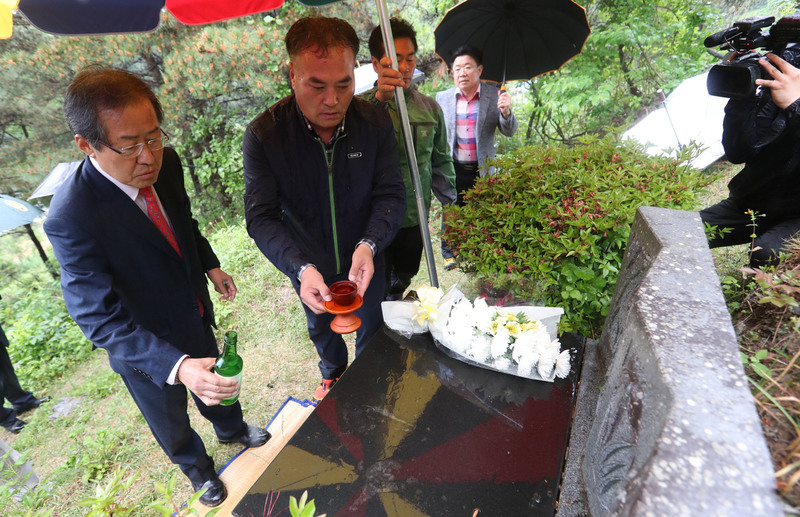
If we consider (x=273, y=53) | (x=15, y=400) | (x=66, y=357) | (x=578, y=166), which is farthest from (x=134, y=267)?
(x=273, y=53)

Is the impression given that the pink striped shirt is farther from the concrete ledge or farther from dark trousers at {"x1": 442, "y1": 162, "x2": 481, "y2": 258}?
the concrete ledge

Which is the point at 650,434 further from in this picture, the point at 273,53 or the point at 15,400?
the point at 273,53

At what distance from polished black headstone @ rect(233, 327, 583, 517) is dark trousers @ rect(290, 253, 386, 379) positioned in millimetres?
730

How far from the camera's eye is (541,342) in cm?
179

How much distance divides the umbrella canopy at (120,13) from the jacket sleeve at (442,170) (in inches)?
61.0

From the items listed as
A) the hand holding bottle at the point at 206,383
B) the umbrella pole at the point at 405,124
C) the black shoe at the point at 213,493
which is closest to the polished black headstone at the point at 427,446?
the hand holding bottle at the point at 206,383

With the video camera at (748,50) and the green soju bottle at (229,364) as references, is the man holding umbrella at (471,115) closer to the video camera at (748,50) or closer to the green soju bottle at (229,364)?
the video camera at (748,50)

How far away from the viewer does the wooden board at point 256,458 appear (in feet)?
8.02

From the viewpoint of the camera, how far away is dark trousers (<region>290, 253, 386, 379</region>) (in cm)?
265

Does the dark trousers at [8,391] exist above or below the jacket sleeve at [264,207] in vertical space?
below

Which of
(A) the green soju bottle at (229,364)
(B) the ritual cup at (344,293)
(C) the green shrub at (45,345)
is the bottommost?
(C) the green shrub at (45,345)

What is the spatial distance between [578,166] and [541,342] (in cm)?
130

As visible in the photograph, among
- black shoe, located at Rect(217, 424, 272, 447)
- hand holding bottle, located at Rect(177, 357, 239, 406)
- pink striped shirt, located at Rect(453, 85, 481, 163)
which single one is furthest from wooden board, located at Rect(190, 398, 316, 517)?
pink striped shirt, located at Rect(453, 85, 481, 163)

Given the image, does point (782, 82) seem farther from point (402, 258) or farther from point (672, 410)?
point (402, 258)
